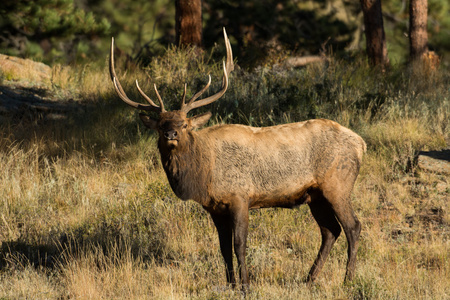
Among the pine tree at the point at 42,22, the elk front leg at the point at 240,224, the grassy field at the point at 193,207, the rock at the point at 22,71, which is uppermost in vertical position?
the pine tree at the point at 42,22

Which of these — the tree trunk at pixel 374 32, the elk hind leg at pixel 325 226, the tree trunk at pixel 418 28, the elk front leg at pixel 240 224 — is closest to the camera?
the elk front leg at pixel 240 224

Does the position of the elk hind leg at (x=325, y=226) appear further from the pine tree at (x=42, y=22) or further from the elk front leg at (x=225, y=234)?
the pine tree at (x=42, y=22)

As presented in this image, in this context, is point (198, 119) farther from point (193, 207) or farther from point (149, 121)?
point (193, 207)

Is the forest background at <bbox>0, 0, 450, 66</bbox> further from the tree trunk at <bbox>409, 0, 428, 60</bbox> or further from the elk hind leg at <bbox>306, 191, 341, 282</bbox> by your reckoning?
the elk hind leg at <bbox>306, 191, 341, 282</bbox>

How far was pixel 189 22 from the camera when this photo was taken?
13172 mm

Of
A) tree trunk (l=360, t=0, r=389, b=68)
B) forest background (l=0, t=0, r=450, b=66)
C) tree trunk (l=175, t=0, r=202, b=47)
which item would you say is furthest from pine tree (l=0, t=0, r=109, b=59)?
tree trunk (l=360, t=0, r=389, b=68)

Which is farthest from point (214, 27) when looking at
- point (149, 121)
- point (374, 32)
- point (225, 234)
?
point (225, 234)

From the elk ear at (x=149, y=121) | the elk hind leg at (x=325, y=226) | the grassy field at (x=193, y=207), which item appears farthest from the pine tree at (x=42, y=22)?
the elk hind leg at (x=325, y=226)

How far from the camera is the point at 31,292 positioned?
588cm

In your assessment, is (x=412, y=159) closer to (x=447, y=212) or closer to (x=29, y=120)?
(x=447, y=212)

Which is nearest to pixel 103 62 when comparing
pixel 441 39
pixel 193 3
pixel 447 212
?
pixel 193 3

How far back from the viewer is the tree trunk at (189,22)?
1312 cm

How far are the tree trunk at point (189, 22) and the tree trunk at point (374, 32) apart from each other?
4043 millimetres

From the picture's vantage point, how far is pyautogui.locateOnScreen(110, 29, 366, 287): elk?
5629 millimetres
